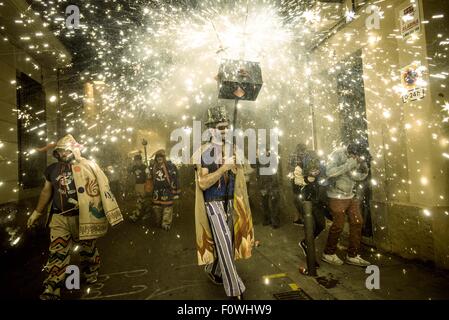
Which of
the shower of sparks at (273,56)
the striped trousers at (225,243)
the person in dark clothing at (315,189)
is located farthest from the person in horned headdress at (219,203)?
the shower of sparks at (273,56)

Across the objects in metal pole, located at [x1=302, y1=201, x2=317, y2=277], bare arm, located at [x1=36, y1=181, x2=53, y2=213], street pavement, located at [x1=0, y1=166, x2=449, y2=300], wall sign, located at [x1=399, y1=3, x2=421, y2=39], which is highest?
wall sign, located at [x1=399, y1=3, x2=421, y2=39]

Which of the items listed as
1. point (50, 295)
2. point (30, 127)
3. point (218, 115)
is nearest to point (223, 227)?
point (218, 115)

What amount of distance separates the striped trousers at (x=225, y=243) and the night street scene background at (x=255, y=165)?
2 centimetres

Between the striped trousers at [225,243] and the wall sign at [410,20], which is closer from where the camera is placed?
the striped trousers at [225,243]

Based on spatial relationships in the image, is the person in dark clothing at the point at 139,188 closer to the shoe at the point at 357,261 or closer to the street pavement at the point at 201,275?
the street pavement at the point at 201,275

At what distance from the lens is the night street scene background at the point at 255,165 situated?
3.72 meters

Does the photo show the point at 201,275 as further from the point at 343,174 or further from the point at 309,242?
the point at 343,174

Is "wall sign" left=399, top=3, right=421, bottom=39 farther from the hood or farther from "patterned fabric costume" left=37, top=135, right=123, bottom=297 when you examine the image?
the hood

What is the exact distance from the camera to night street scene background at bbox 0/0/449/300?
3.72 meters

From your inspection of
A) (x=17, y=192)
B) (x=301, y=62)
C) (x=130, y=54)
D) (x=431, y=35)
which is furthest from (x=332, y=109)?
(x=17, y=192)

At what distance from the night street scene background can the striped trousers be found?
17mm

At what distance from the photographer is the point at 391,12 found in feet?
16.7

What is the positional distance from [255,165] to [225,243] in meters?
5.01

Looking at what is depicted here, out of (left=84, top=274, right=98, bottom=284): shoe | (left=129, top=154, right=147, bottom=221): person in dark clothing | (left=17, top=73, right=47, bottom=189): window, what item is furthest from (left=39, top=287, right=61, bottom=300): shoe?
(left=129, top=154, right=147, bottom=221): person in dark clothing
